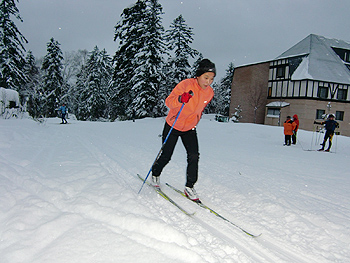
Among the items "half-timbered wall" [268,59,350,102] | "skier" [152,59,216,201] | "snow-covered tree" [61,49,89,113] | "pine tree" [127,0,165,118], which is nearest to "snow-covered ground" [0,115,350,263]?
"skier" [152,59,216,201]

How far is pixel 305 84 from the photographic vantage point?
1236 inches

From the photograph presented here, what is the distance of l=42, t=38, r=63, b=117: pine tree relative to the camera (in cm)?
3659

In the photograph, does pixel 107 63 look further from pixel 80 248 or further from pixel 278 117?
pixel 80 248

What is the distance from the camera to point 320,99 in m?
31.8

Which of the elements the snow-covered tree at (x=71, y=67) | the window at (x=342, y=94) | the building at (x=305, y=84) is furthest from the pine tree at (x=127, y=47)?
the window at (x=342, y=94)

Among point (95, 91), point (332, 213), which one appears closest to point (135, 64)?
point (95, 91)

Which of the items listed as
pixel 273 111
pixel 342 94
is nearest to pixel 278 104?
pixel 273 111

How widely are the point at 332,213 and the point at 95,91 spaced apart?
132ft

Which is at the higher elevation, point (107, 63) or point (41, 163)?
point (107, 63)

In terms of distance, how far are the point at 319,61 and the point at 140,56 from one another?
25.1 meters

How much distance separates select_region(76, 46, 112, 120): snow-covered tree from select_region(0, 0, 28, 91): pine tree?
570 inches

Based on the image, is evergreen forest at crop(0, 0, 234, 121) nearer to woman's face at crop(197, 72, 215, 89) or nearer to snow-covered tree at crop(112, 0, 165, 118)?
snow-covered tree at crop(112, 0, 165, 118)

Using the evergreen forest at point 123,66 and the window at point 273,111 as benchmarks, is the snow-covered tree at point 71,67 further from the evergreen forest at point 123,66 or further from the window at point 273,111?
the window at point 273,111

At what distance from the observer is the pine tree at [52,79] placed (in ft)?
120
